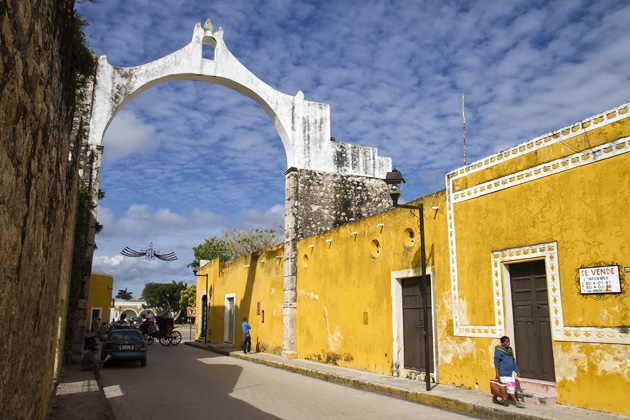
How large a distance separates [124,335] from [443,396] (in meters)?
10.6

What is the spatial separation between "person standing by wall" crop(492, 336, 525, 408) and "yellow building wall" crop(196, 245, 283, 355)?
10992 millimetres

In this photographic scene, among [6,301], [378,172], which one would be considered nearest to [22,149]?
[6,301]

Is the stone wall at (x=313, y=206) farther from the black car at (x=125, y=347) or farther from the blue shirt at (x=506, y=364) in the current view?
the blue shirt at (x=506, y=364)

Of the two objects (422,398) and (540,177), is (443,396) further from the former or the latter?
(540,177)

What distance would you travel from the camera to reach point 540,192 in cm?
819

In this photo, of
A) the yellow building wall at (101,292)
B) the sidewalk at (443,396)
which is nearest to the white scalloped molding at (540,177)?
the sidewalk at (443,396)

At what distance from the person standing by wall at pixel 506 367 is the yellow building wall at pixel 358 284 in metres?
2.65

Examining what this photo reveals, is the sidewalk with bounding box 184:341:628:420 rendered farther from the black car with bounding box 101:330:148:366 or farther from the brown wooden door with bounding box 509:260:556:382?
the black car with bounding box 101:330:148:366

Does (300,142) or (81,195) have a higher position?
(300,142)

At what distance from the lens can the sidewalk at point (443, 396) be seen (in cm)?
691

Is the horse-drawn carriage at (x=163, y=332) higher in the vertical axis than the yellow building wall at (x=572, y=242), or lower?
lower

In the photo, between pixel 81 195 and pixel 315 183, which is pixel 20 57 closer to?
pixel 81 195

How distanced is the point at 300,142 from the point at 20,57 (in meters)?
15.9

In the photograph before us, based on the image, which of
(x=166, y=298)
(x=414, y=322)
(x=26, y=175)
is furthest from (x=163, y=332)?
(x=166, y=298)
